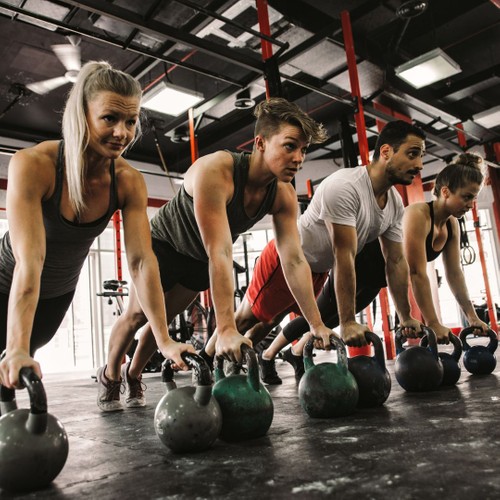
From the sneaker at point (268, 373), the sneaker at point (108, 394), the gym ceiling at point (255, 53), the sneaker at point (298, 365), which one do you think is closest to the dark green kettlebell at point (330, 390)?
the sneaker at point (108, 394)

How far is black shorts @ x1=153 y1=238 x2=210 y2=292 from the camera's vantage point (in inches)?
96.5

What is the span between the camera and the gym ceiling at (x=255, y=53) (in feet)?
15.8

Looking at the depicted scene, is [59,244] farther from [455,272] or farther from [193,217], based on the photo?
[455,272]

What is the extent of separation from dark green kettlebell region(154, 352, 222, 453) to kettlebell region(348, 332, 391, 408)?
822 mm

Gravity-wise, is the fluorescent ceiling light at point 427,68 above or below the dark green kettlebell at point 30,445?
above

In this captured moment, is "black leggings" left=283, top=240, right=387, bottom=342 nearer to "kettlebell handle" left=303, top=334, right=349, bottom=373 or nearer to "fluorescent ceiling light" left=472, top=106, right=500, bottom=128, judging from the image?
"kettlebell handle" left=303, top=334, right=349, bottom=373

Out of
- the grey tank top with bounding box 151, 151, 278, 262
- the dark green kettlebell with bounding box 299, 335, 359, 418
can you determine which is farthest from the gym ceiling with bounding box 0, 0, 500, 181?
the dark green kettlebell with bounding box 299, 335, 359, 418

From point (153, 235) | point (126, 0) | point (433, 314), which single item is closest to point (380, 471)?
point (153, 235)

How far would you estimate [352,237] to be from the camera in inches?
98.5

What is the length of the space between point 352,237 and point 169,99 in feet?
14.7

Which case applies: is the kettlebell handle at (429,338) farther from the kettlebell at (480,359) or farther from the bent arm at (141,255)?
the bent arm at (141,255)

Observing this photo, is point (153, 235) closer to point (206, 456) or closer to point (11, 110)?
point (206, 456)

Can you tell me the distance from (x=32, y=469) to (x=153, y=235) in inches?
60.0

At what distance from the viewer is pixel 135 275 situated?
181 centimetres
